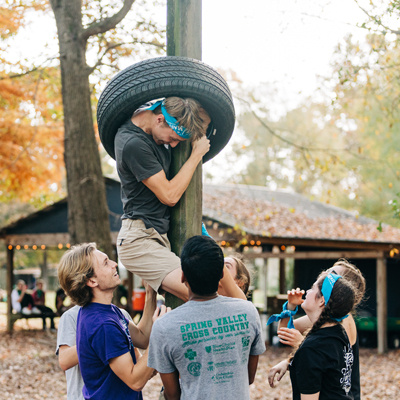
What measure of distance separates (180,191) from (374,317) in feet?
47.3

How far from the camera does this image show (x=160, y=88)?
270 centimetres

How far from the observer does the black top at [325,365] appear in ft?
8.77

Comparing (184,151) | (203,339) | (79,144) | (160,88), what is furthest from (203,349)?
(79,144)

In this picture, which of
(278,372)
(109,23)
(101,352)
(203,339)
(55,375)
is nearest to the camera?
(203,339)

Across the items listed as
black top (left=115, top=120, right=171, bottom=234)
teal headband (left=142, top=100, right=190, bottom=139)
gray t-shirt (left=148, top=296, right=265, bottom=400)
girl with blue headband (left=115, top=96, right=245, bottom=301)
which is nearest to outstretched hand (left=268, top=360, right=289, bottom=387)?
girl with blue headband (left=115, top=96, right=245, bottom=301)

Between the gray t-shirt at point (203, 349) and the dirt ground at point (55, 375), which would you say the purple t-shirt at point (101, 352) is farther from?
the dirt ground at point (55, 375)

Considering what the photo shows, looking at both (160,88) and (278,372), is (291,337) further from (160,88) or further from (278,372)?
(160,88)

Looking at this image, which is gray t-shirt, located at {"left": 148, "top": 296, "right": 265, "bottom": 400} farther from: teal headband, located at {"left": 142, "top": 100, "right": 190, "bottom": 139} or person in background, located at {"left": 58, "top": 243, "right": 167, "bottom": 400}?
teal headband, located at {"left": 142, "top": 100, "right": 190, "bottom": 139}

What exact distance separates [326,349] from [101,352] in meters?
1.15

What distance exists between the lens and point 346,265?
3.35 meters

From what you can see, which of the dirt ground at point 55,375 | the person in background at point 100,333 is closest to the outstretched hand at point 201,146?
the person in background at point 100,333

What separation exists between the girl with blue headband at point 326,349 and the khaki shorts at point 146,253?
0.81 metres

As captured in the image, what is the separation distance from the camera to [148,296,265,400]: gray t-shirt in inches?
90.6

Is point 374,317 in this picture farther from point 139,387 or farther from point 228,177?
point 228,177
